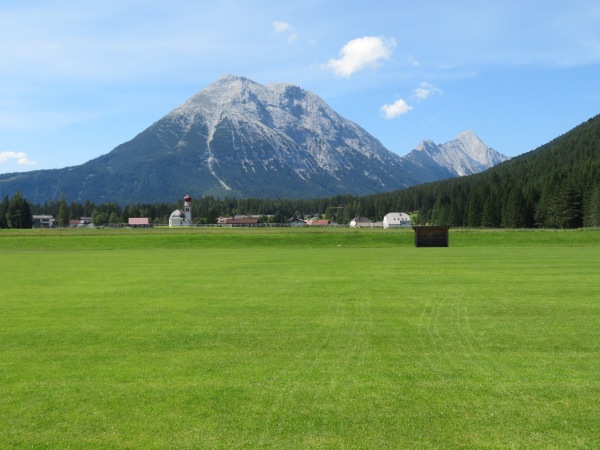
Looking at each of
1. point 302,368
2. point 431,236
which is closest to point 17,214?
point 431,236

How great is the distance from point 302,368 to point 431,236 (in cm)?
6875

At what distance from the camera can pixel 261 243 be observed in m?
80.9

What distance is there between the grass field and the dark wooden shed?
168 feet

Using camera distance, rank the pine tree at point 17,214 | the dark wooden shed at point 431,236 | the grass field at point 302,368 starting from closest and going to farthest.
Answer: the grass field at point 302,368 < the dark wooden shed at point 431,236 < the pine tree at point 17,214

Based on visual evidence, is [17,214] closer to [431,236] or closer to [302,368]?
[431,236]

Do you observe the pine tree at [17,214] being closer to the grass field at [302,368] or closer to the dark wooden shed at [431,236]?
the dark wooden shed at [431,236]

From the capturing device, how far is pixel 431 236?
77.0 m

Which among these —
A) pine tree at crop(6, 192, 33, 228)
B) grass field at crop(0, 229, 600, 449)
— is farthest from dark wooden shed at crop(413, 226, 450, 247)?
pine tree at crop(6, 192, 33, 228)

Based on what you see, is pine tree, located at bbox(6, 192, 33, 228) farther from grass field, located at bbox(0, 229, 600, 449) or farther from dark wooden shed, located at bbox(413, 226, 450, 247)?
grass field, located at bbox(0, 229, 600, 449)

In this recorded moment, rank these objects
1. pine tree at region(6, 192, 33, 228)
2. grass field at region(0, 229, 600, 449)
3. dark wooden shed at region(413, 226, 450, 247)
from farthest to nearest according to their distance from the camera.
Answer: pine tree at region(6, 192, 33, 228)
dark wooden shed at region(413, 226, 450, 247)
grass field at region(0, 229, 600, 449)

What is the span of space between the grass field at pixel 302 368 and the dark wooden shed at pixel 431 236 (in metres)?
51.2

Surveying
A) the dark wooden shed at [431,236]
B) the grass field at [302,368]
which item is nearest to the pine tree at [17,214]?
the dark wooden shed at [431,236]

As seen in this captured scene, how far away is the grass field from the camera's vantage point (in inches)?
316

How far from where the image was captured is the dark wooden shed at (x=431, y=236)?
76.4 metres
